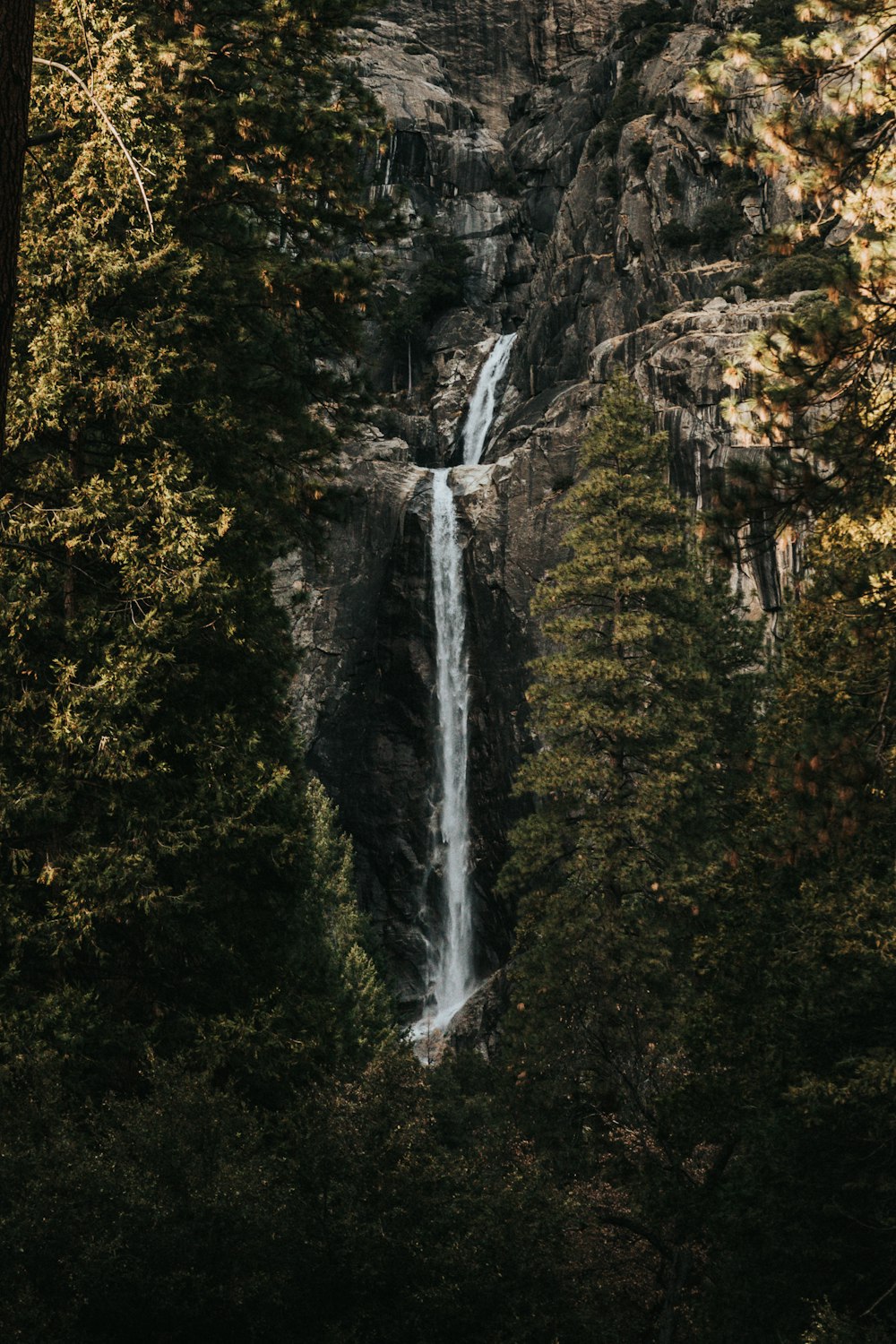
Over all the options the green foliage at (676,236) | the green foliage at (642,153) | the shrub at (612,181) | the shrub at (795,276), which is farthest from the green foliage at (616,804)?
the shrub at (612,181)

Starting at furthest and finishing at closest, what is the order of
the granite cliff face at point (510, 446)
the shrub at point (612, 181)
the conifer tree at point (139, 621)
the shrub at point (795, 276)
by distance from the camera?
the shrub at point (612, 181)
the shrub at point (795, 276)
the granite cliff face at point (510, 446)
the conifer tree at point (139, 621)

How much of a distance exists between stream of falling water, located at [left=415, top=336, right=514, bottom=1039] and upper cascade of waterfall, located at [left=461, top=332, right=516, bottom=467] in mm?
7049

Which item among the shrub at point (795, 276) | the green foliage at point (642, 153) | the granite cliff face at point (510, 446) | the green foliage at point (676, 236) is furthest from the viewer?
the green foliage at point (642, 153)

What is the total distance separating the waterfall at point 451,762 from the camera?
127 ft

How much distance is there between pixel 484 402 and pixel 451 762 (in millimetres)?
18175

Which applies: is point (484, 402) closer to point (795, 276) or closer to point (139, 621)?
point (795, 276)

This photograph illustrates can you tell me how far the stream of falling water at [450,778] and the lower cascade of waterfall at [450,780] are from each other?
0.09 ft

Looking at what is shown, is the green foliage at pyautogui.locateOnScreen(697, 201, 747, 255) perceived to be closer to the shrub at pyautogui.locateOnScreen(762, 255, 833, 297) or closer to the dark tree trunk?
the shrub at pyautogui.locateOnScreen(762, 255, 833, 297)

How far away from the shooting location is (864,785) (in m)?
7.37

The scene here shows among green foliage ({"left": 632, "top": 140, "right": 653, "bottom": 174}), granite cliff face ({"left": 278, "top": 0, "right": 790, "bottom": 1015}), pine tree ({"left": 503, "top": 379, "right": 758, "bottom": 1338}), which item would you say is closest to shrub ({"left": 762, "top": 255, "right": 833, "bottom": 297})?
granite cliff face ({"left": 278, "top": 0, "right": 790, "bottom": 1015})

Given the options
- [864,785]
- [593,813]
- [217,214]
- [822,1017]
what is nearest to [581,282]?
[593,813]

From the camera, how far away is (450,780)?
40250 mm

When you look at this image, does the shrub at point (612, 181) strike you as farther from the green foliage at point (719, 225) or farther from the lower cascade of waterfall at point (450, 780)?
the lower cascade of waterfall at point (450, 780)

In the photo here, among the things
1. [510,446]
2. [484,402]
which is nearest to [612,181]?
[484,402]
